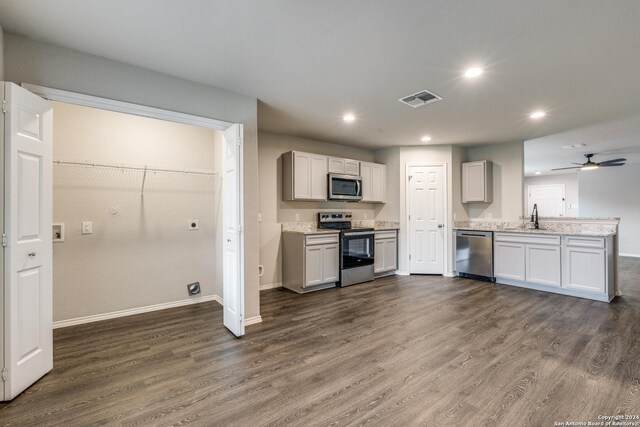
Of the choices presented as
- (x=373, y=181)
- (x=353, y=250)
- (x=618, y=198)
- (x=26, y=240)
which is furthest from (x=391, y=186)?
(x=618, y=198)

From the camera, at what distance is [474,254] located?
17.0 ft

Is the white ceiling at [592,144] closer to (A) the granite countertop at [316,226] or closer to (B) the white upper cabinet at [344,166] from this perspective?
(A) the granite countertop at [316,226]

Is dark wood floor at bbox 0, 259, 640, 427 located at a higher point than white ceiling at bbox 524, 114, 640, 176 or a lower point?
lower

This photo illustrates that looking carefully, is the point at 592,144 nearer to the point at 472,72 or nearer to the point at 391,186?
the point at 391,186

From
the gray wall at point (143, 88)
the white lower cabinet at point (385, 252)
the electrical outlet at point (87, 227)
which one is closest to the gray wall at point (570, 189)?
the white lower cabinet at point (385, 252)

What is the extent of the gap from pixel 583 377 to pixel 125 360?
361 cm

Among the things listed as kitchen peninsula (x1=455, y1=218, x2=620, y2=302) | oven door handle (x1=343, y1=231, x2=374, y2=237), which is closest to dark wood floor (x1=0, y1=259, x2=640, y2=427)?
kitchen peninsula (x1=455, y1=218, x2=620, y2=302)

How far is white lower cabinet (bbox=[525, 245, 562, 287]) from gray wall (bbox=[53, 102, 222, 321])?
15.7 ft

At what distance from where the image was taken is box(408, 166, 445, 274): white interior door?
18.0 feet

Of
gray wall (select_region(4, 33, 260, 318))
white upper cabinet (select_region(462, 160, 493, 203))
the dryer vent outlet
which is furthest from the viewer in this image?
white upper cabinet (select_region(462, 160, 493, 203))

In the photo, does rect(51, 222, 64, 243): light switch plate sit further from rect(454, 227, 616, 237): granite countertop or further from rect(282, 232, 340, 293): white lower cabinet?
rect(454, 227, 616, 237): granite countertop

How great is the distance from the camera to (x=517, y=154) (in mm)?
5250

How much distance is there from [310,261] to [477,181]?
358 centimetres

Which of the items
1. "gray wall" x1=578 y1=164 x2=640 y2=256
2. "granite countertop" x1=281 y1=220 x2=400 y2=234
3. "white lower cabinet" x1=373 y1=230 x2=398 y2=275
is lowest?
"white lower cabinet" x1=373 y1=230 x2=398 y2=275
